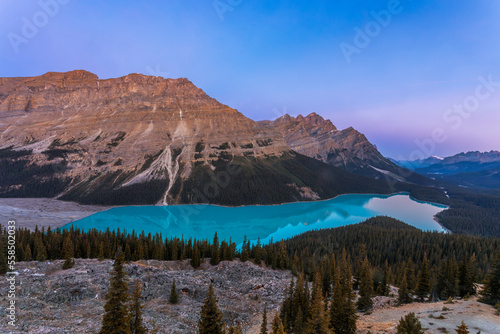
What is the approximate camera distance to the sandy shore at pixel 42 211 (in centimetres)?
10056

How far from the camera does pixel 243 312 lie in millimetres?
32656

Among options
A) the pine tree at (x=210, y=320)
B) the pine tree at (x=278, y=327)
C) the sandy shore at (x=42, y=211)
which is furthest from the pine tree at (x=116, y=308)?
the sandy shore at (x=42, y=211)

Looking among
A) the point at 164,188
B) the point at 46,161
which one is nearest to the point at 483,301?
the point at 164,188

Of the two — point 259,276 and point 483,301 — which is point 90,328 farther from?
point 483,301

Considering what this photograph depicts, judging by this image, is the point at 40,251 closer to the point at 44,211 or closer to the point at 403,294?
the point at 403,294

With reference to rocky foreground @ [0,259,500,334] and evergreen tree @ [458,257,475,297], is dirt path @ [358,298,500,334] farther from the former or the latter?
evergreen tree @ [458,257,475,297]

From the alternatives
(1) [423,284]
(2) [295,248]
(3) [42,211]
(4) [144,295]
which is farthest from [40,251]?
(3) [42,211]

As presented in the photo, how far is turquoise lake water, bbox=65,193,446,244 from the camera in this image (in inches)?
4237

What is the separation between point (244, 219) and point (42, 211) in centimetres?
9425

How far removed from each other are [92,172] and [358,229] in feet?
576

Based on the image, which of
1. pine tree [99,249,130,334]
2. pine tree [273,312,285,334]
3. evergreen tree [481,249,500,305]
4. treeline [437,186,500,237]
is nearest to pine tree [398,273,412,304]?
evergreen tree [481,249,500,305]

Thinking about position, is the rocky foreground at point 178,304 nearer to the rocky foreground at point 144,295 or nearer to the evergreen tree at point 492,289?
the rocky foreground at point 144,295

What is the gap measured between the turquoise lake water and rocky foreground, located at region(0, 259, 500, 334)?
55747 mm

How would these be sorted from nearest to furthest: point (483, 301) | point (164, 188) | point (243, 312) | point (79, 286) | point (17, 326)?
1. point (17, 326)
2. point (483, 301)
3. point (79, 286)
4. point (243, 312)
5. point (164, 188)
